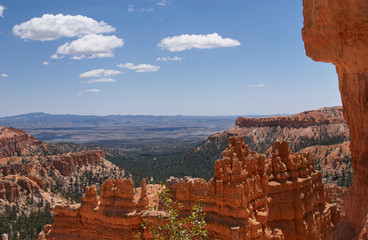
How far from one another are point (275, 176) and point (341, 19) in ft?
49.2

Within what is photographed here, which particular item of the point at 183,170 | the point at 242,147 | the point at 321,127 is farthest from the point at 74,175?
the point at 321,127

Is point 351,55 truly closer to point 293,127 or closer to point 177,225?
point 177,225

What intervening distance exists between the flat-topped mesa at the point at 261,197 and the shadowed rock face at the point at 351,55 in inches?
285

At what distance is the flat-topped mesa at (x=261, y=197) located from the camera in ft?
63.6

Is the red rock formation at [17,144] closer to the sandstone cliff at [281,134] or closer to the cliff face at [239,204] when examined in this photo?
the sandstone cliff at [281,134]

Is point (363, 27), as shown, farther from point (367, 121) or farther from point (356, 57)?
point (367, 121)

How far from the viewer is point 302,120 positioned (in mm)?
149125

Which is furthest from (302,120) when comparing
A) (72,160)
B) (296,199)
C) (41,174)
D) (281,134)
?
(296,199)

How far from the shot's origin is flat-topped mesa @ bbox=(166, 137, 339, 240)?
63.6 feet

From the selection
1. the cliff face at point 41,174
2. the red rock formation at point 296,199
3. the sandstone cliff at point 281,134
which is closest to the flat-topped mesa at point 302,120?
the sandstone cliff at point 281,134

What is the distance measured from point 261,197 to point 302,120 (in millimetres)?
134561

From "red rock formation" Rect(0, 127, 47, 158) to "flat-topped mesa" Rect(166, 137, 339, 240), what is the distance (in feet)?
392

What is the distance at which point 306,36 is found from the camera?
11.8m

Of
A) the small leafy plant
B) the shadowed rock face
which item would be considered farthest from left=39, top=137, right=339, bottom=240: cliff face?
the shadowed rock face
